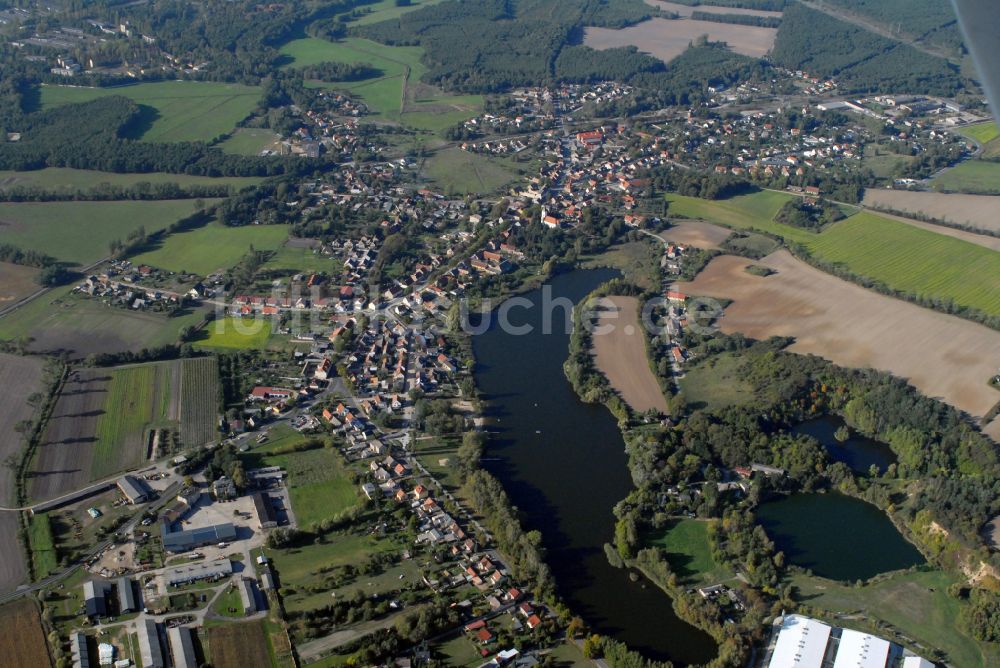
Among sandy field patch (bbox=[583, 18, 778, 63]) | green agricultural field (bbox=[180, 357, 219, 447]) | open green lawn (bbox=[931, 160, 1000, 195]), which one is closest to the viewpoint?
green agricultural field (bbox=[180, 357, 219, 447])

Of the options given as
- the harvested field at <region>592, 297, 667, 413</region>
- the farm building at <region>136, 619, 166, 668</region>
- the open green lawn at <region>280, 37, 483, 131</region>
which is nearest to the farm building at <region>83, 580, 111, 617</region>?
the farm building at <region>136, 619, 166, 668</region>

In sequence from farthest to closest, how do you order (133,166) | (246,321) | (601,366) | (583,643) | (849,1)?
1. (849,1)
2. (133,166)
3. (246,321)
4. (601,366)
5. (583,643)

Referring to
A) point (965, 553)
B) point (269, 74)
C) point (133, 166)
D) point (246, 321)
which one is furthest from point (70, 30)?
point (965, 553)

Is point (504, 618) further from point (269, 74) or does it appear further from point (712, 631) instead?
point (269, 74)

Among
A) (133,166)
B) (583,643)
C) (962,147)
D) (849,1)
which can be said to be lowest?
(583,643)

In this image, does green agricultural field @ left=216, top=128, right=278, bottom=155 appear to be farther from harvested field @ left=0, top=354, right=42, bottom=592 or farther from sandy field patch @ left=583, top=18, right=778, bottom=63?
sandy field patch @ left=583, top=18, right=778, bottom=63

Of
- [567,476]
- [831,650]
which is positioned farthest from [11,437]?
[831,650]
